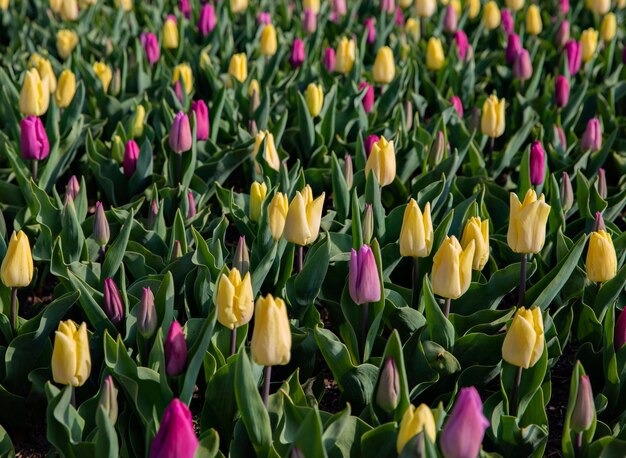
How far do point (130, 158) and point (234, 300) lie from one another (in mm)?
1293

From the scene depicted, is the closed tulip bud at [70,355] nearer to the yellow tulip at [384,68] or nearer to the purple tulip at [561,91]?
the yellow tulip at [384,68]

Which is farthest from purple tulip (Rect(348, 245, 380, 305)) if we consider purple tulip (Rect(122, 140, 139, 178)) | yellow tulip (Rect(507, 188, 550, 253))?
purple tulip (Rect(122, 140, 139, 178))

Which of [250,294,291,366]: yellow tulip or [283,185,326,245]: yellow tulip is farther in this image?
[283,185,326,245]: yellow tulip

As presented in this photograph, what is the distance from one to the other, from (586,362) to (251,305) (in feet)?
3.01

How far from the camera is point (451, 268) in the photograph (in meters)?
2.15

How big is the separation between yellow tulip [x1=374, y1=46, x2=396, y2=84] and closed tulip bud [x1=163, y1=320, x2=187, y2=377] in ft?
7.01

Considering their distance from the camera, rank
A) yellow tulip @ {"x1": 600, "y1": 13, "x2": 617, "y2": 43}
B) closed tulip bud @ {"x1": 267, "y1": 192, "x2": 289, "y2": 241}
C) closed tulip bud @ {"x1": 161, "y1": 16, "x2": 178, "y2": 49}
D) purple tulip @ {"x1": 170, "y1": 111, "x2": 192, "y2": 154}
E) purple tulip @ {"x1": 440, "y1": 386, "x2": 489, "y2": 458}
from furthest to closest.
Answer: yellow tulip @ {"x1": 600, "y1": 13, "x2": 617, "y2": 43} < closed tulip bud @ {"x1": 161, "y1": 16, "x2": 178, "y2": 49} < purple tulip @ {"x1": 170, "y1": 111, "x2": 192, "y2": 154} < closed tulip bud @ {"x1": 267, "y1": 192, "x2": 289, "y2": 241} < purple tulip @ {"x1": 440, "y1": 386, "x2": 489, "y2": 458}

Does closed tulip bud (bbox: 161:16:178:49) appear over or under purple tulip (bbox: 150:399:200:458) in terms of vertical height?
under

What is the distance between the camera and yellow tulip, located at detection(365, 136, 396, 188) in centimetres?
275

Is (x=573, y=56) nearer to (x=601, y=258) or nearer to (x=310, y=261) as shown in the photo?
(x=601, y=258)

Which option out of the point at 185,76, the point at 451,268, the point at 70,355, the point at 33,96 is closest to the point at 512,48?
the point at 185,76

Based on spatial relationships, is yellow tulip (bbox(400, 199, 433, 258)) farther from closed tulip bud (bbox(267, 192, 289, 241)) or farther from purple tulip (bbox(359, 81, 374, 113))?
purple tulip (bbox(359, 81, 374, 113))

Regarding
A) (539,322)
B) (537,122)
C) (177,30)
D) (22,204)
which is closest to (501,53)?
(537,122)

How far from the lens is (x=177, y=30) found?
4.77m
